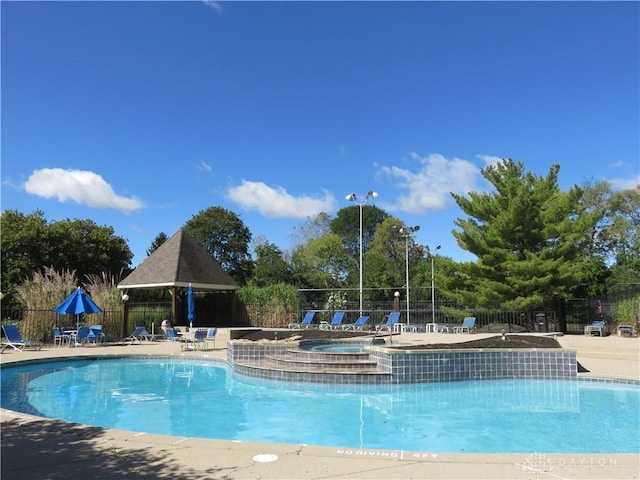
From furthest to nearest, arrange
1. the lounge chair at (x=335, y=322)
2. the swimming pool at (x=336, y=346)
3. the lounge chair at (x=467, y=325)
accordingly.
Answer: the lounge chair at (x=335, y=322), the lounge chair at (x=467, y=325), the swimming pool at (x=336, y=346)

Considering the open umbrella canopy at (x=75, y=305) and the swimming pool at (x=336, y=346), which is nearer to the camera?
the swimming pool at (x=336, y=346)

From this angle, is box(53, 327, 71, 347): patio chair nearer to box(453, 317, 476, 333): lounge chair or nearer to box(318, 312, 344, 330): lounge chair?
box(318, 312, 344, 330): lounge chair

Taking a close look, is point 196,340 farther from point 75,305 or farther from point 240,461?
point 240,461

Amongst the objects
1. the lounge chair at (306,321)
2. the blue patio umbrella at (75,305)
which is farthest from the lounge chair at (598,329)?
the blue patio umbrella at (75,305)

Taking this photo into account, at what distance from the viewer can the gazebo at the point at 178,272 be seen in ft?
79.7

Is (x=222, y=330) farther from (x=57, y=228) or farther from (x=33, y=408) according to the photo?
(x=57, y=228)

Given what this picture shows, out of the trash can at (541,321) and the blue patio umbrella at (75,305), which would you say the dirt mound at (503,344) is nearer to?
the trash can at (541,321)

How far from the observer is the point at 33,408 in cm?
845

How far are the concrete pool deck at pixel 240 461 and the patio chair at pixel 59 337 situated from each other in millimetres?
13289

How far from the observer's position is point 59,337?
56.6ft

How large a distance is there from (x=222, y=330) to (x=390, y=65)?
12.4 meters

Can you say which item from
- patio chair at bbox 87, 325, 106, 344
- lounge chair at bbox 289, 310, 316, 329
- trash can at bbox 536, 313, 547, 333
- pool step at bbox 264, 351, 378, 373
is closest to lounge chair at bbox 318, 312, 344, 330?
lounge chair at bbox 289, 310, 316, 329

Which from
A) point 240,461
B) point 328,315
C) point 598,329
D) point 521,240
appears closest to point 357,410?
point 240,461

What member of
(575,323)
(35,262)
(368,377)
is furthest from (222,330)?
(35,262)
